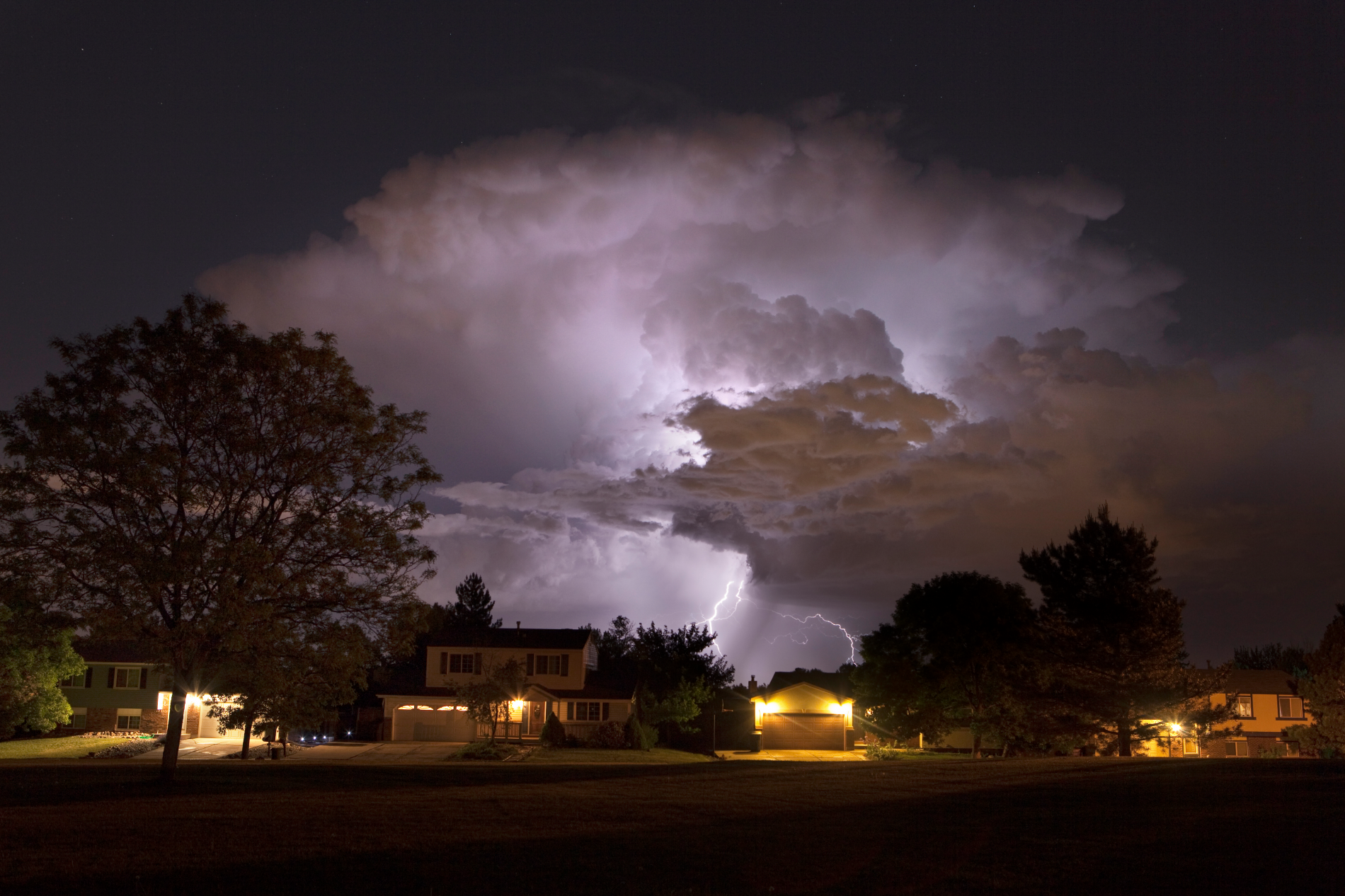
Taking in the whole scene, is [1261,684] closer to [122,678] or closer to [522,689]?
[522,689]

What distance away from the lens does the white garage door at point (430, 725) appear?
173ft

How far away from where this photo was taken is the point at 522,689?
49.2 metres

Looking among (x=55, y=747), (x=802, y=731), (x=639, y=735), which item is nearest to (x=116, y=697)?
(x=55, y=747)

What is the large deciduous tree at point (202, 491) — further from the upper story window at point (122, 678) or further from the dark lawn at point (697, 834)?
the upper story window at point (122, 678)

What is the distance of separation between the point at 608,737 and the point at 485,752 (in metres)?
11.1

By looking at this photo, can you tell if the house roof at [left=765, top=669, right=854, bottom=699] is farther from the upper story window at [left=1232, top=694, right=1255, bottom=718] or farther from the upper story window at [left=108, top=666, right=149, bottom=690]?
the upper story window at [left=108, top=666, right=149, bottom=690]

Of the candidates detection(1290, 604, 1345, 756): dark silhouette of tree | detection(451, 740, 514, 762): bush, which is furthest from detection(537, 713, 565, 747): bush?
detection(1290, 604, 1345, 756): dark silhouette of tree

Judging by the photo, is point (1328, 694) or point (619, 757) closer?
point (619, 757)

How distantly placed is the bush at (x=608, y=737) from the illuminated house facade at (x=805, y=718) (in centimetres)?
1279

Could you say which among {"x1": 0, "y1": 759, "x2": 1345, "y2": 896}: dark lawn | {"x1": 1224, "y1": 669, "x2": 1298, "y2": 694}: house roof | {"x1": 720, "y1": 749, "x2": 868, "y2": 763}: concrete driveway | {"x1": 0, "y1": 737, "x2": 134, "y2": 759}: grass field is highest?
{"x1": 1224, "y1": 669, "x2": 1298, "y2": 694}: house roof

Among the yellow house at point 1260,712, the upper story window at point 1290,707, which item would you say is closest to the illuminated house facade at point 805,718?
the yellow house at point 1260,712

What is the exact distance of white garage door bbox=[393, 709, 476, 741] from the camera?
52.7m

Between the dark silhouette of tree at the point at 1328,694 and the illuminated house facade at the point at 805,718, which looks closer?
the dark silhouette of tree at the point at 1328,694

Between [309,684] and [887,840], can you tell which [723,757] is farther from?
[887,840]
